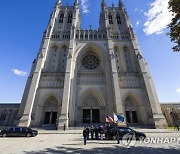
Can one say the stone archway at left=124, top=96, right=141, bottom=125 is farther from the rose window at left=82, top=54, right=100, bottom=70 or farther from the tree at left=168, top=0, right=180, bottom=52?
the tree at left=168, top=0, right=180, bottom=52

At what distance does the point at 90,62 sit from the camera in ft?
104

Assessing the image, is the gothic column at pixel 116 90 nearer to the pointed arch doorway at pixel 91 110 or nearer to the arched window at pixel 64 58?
the pointed arch doorway at pixel 91 110

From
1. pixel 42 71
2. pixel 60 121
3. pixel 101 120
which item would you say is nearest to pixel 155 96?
pixel 101 120

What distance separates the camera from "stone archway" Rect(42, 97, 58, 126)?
978 inches

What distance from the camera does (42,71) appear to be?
27141 millimetres

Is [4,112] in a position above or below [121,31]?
below

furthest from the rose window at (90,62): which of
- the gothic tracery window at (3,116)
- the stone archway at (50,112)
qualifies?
the gothic tracery window at (3,116)

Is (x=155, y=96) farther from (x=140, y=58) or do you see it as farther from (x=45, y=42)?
(x=45, y=42)

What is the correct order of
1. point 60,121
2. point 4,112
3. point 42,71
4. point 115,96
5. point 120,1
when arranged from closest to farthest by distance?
point 60,121 → point 115,96 → point 42,71 → point 4,112 → point 120,1

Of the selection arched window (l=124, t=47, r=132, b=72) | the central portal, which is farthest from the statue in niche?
arched window (l=124, t=47, r=132, b=72)

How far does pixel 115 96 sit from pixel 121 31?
2018 cm

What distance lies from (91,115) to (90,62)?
12.8m

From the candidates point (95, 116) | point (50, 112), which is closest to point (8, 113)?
point (50, 112)

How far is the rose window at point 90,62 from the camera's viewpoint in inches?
1223
